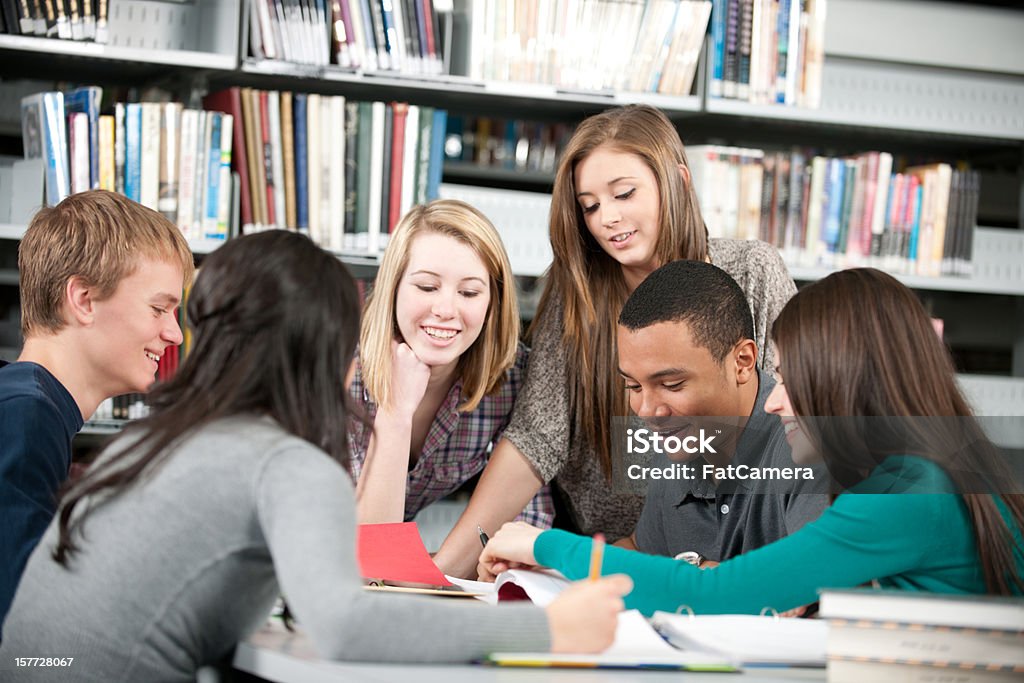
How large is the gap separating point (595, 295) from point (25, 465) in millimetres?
1146

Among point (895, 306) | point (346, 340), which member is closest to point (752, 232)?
point (895, 306)

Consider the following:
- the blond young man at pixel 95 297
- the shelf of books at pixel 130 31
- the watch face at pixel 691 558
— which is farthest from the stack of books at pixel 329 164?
the watch face at pixel 691 558

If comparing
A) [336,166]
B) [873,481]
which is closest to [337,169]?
[336,166]

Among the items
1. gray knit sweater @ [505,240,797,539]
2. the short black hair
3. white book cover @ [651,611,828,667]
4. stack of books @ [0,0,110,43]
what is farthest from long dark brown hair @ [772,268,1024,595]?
stack of books @ [0,0,110,43]

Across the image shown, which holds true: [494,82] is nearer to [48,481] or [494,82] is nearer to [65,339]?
[65,339]

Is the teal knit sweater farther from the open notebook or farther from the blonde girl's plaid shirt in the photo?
the blonde girl's plaid shirt

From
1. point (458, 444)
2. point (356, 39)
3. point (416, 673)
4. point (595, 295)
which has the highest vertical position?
point (356, 39)

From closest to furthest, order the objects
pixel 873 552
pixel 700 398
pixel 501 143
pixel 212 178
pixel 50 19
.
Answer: pixel 873 552, pixel 700 398, pixel 50 19, pixel 212 178, pixel 501 143

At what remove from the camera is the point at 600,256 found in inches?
87.1

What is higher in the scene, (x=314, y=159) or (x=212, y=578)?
(x=314, y=159)

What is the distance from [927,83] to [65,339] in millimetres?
2421

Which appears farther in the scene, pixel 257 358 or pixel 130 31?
pixel 130 31

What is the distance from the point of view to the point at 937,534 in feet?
3.90

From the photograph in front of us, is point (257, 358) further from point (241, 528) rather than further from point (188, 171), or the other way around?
point (188, 171)
